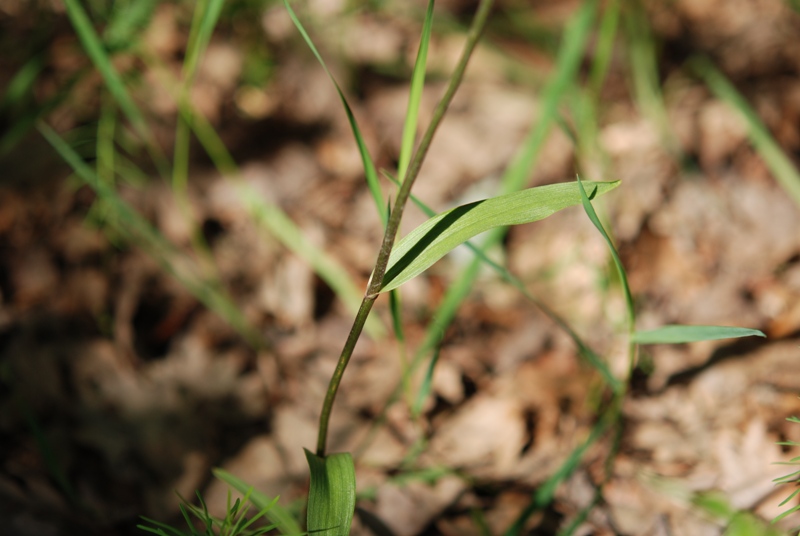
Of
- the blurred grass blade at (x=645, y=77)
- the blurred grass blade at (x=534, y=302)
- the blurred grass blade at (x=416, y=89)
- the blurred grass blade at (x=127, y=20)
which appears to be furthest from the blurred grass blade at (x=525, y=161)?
the blurred grass blade at (x=127, y=20)

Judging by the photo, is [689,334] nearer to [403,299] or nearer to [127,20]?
[403,299]

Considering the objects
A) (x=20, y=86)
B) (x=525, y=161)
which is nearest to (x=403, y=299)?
(x=525, y=161)

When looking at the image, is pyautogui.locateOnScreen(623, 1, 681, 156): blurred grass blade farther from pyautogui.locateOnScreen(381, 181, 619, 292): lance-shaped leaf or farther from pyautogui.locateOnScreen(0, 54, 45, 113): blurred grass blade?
pyautogui.locateOnScreen(0, 54, 45, 113): blurred grass blade

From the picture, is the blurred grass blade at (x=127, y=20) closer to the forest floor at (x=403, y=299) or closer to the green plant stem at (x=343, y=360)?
the forest floor at (x=403, y=299)

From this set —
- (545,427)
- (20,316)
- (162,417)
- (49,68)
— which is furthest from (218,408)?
(49,68)

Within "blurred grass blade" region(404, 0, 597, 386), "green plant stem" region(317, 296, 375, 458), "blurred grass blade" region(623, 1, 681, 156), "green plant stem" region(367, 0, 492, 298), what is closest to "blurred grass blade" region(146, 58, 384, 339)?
"blurred grass blade" region(404, 0, 597, 386)
